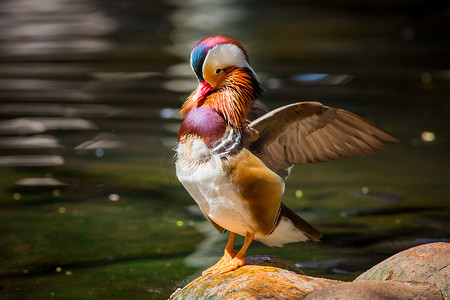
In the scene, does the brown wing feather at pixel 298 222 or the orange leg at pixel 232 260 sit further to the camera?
the brown wing feather at pixel 298 222

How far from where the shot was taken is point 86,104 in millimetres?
9289

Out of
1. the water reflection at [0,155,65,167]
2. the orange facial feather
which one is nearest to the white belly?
the orange facial feather

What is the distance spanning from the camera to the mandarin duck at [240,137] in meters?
3.28

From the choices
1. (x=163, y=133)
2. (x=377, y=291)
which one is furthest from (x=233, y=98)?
(x=163, y=133)

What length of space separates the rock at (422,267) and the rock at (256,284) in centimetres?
29

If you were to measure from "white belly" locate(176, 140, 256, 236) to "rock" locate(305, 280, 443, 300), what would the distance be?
50 centimetres

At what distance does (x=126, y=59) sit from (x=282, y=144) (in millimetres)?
8278

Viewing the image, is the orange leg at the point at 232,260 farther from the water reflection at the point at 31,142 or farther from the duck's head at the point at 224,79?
the water reflection at the point at 31,142

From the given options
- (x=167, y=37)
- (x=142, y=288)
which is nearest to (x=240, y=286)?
(x=142, y=288)

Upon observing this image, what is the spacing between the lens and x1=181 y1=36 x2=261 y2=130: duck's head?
326 cm

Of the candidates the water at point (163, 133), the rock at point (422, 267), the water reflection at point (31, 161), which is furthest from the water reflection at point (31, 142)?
the rock at point (422, 267)

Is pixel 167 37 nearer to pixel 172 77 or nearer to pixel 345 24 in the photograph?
pixel 172 77

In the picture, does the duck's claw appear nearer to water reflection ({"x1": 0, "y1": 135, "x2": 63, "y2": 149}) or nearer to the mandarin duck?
the mandarin duck

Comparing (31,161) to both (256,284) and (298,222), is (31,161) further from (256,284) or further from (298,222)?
(256,284)
